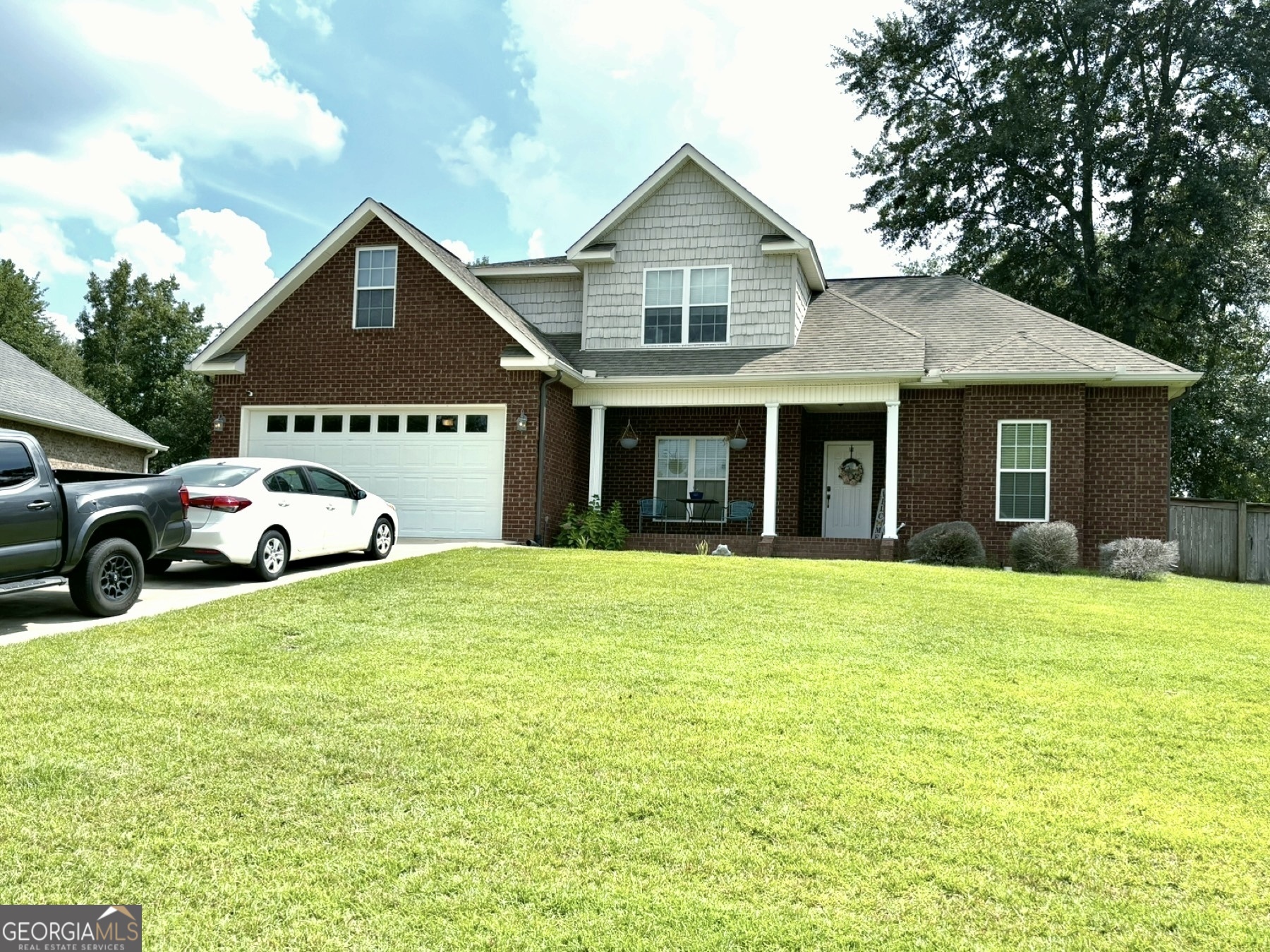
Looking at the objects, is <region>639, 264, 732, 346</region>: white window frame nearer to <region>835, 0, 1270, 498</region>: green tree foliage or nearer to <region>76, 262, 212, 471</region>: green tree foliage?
Result: <region>835, 0, 1270, 498</region>: green tree foliage

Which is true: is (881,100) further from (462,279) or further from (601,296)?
(462,279)

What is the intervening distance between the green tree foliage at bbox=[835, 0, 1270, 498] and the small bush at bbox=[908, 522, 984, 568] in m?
14.0

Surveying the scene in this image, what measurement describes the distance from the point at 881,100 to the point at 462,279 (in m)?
19.3

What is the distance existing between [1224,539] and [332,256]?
698 inches

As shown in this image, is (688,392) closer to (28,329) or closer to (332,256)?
(332,256)

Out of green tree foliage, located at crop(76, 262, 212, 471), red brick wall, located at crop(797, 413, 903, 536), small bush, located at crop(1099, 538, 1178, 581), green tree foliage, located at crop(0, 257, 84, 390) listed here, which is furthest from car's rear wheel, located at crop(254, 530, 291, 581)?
green tree foliage, located at crop(0, 257, 84, 390)

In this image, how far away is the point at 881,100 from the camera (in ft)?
102

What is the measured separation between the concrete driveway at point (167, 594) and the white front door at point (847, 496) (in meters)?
8.53

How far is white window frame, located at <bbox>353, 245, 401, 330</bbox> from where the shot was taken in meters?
17.9

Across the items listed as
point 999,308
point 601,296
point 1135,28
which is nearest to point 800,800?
point 601,296

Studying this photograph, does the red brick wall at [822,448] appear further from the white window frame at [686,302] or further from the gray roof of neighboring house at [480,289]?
the gray roof of neighboring house at [480,289]

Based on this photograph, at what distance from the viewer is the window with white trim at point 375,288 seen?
18.0 metres

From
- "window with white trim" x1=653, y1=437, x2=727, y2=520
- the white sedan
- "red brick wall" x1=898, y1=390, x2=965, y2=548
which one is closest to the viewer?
the white sedan

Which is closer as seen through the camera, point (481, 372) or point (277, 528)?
point (277, 528)
